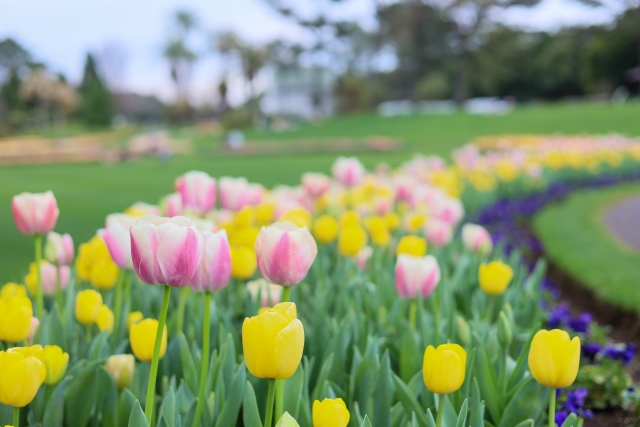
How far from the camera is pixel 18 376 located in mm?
1052

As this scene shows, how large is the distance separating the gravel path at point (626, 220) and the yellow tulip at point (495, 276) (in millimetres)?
3907

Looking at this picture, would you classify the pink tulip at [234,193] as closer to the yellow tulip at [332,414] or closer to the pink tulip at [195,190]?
the pink tulip at [195,190]

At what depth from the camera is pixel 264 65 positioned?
165 feet

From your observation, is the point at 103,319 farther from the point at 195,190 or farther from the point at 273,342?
the point at 273,342

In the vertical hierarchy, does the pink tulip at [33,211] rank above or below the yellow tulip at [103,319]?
above

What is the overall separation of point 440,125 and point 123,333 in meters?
25.3

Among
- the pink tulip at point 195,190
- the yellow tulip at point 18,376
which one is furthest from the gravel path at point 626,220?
the yellow tulip at point 18,376

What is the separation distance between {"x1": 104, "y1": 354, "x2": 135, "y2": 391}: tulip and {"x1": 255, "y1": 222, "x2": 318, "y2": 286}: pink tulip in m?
0.38

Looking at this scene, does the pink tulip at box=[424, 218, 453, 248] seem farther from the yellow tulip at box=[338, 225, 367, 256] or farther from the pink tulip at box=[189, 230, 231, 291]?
the pink tulip at box=[189, 230, 231, 291]

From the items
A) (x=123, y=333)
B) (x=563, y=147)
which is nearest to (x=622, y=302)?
(x=123, y=333)

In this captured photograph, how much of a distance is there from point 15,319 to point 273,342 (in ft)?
2.17

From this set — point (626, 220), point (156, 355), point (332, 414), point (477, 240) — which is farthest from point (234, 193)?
point (626, 220)

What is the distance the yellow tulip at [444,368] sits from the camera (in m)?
1.13

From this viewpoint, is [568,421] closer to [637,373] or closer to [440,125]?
[637,373]
